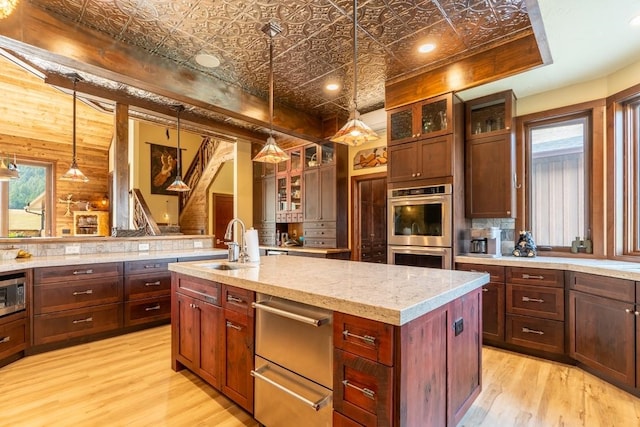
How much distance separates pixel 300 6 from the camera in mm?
2471

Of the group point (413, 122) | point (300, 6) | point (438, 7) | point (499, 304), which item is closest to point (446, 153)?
point (413, 122)

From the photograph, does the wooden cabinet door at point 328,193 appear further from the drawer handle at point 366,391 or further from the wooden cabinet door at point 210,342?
the drawer handle at point 366,391

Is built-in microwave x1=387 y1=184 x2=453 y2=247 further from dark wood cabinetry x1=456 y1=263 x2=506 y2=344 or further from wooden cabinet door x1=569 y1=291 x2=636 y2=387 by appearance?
wooden cabinet door x1=569 y1=291 x2=636 y2=387

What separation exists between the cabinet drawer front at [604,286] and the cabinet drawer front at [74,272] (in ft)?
14.5

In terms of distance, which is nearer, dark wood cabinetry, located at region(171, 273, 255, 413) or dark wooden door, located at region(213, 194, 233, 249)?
dark wood cabinetry, located at region(171, 273, 255, 413)

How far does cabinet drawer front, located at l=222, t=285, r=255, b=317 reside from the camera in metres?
1.89

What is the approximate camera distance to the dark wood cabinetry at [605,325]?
224 cm

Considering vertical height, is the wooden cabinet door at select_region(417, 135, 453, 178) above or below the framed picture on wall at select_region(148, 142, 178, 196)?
below

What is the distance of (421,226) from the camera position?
139 inches

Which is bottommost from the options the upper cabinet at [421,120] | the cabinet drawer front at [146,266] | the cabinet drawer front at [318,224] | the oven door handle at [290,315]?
the cabinet drawer front at [146,266]

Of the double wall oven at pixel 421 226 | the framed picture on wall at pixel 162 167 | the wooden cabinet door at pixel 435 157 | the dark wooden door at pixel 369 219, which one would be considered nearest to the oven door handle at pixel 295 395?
the double wall oven at pixel 421 226

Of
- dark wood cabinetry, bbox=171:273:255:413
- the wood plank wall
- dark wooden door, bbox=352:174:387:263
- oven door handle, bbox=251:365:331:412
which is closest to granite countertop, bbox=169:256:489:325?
dark wood cabinetry, bbox=171:273:255:413

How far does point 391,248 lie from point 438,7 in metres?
2.41

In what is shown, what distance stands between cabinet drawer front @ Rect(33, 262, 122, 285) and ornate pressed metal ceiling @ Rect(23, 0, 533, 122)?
225cm
